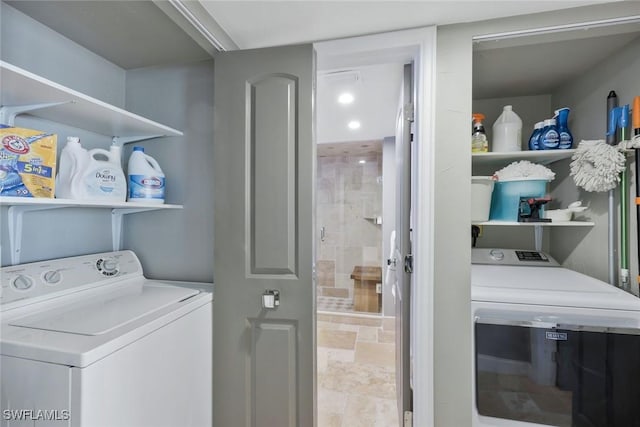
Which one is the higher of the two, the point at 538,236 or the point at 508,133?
the point at 508,133

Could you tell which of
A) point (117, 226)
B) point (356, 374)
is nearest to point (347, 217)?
point (356, 374)

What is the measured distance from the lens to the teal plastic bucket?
1.44 metres

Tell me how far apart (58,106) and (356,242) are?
3.41 m

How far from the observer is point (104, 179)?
3.96 ft

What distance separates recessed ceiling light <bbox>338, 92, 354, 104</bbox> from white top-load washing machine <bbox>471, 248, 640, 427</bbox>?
1.49 meters

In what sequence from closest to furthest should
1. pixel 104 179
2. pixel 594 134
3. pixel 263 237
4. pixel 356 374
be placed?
pixel 104 179
pixel 263 237
pixel 594 134
pixel 356 374

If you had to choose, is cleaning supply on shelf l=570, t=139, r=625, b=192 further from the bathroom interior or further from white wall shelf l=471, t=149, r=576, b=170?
the bathroom interior

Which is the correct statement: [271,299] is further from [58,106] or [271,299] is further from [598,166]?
[598,166]

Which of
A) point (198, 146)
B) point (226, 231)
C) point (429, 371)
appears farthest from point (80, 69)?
point (429, 371)

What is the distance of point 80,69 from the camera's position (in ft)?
4.41

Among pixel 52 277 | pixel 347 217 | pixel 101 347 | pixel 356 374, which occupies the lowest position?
pixel 356 374

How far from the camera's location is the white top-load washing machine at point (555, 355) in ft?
3.40

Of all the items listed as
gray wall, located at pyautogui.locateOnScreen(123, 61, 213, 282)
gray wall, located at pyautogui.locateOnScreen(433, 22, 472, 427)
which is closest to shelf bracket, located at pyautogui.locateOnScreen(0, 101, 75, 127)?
gray wall, located at pyautogui.locateOnScreen(123, 61, 213, 282)

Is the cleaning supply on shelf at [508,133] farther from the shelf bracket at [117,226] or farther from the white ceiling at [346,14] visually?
the shelf bracket at [117,226]
